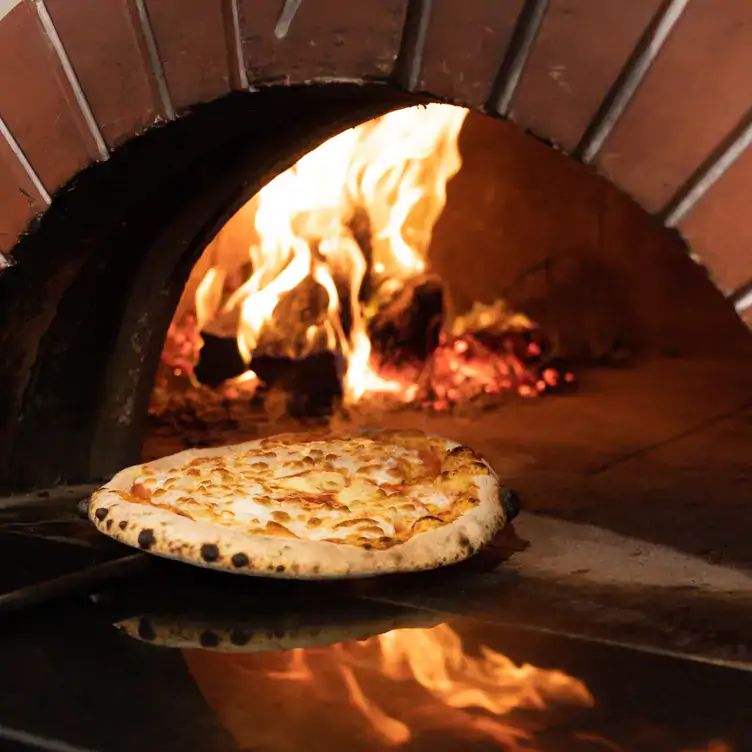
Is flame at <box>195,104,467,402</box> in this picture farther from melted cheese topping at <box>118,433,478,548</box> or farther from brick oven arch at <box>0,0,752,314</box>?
brick oven arch at <box>0,0,752,314</box>

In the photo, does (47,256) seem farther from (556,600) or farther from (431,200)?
(431,200)

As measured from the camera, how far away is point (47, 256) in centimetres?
116

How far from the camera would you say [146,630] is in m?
0.84

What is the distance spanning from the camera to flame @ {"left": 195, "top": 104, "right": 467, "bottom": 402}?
176 cm

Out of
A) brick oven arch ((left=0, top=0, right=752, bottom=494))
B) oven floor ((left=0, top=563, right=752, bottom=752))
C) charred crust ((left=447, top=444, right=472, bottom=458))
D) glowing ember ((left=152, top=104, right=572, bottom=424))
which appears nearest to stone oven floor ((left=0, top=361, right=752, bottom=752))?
oven floor ((left=0, top=563, right=752, bottom=752))

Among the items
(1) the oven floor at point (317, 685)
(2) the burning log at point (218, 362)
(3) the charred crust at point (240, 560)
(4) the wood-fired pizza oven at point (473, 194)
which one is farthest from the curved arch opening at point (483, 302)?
(3) the charred crust at point (240, 560)

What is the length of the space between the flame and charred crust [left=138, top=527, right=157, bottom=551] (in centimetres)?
90

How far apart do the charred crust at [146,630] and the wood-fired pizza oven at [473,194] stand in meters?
0.52

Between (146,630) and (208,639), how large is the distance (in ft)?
0.22

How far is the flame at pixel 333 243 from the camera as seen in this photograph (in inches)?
69.5

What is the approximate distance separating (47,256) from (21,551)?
390 millimetres

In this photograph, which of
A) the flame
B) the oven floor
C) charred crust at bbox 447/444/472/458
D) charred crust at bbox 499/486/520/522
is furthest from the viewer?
the flame

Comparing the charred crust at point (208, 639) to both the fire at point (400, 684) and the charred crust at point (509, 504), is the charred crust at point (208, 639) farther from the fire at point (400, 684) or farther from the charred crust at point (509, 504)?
the charred crust at point (509, 504)

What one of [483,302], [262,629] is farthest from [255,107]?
[483,302]
